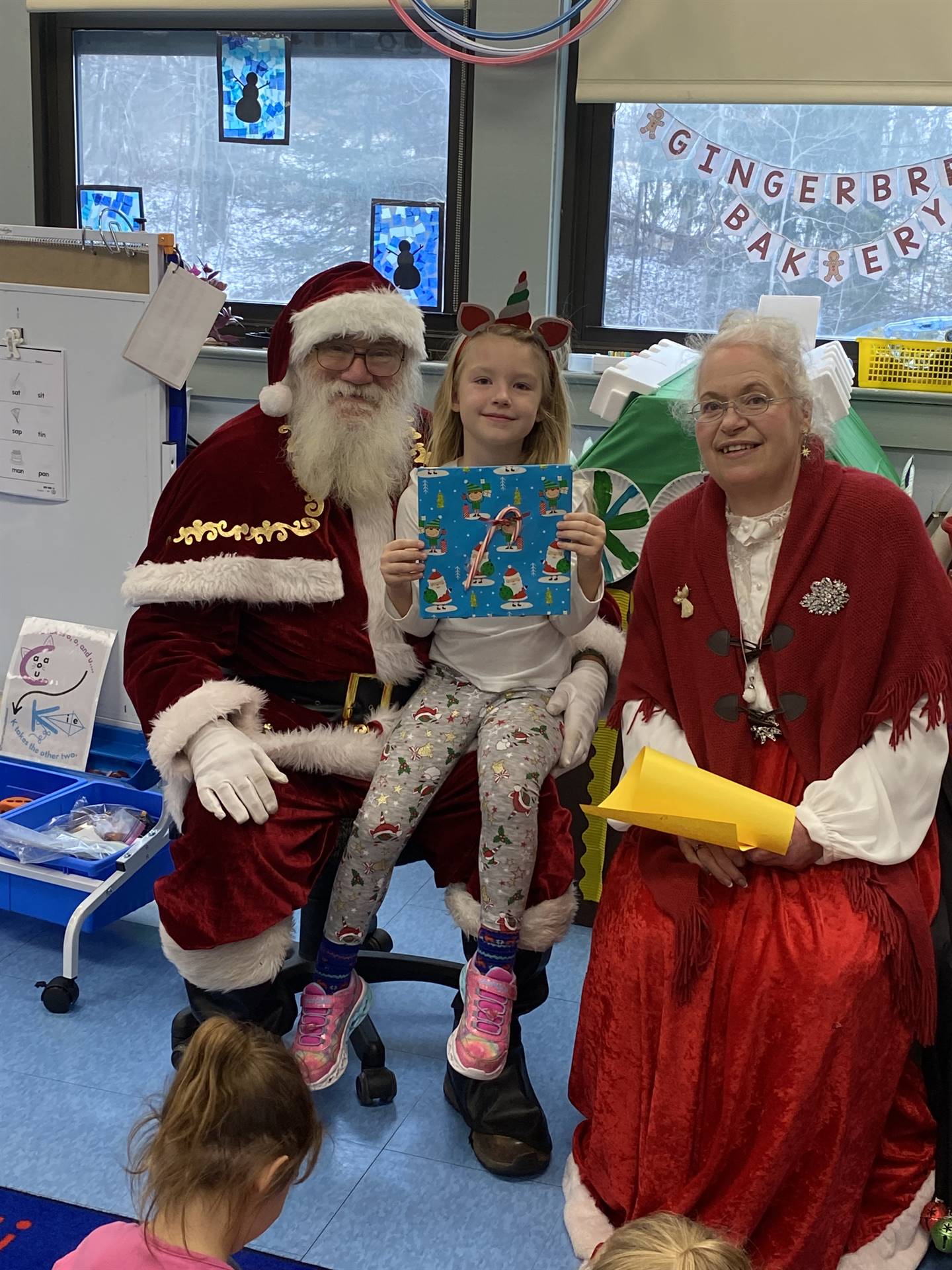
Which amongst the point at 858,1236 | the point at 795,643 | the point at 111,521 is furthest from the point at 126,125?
the point at 858,1236

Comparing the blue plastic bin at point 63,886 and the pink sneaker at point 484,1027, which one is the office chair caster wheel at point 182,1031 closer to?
the blue plastic bin at point 63,886

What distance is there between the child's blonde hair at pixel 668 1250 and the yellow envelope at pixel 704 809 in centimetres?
67

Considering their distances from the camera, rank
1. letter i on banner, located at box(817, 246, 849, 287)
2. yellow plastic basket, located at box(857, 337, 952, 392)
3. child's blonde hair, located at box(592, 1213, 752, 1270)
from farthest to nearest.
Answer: letter i on banner, located at box(817, 246, 849, 287) < yellow plastic basket, located at box(857, 337, 952, 392) < child's blonde hair, located at box(592, 1213, 752, 1270)

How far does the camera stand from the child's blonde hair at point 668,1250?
109cm

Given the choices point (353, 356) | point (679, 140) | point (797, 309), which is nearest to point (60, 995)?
point (353, 356)

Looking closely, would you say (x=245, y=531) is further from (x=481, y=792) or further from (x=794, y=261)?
(x=794, y=261)

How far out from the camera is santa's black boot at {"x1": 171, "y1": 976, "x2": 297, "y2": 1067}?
2148 millimetres

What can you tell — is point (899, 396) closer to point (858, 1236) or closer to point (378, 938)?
point (378, 938)

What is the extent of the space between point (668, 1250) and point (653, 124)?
10.9ft

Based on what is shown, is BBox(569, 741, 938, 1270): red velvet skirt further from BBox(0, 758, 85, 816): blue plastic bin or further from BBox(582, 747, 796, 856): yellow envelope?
BBox(0, 758, 85, 816): blue plastic bin

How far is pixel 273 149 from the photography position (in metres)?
4.03

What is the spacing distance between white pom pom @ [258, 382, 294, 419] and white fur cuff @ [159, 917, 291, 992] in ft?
3.15

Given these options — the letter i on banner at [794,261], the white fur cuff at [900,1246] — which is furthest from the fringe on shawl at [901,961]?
the letter i on banner at [794,261]

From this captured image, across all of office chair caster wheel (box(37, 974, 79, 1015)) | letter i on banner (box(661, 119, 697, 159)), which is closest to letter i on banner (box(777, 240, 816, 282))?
letter i on banner (box(661, 119, 697, 159))
